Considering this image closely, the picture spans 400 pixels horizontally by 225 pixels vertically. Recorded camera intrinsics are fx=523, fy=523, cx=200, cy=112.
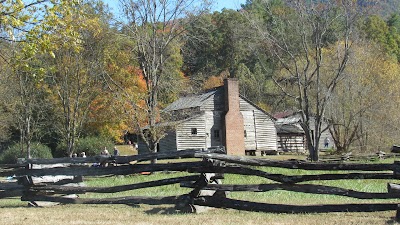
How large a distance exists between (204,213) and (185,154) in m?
1.46

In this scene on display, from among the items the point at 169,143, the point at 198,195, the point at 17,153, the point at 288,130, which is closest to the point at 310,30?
the point at 169,143

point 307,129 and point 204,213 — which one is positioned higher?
point 307,129

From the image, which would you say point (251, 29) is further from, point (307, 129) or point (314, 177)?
point (314, 177)

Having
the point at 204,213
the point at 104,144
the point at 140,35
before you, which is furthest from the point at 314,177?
the point at 104,144

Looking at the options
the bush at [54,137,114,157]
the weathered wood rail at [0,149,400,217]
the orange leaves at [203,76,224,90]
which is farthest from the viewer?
the orange leaves at [203,76,224,90]

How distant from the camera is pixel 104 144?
46562mm

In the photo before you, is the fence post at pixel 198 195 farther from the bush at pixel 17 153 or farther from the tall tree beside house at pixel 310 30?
the bush at pixel 17 153

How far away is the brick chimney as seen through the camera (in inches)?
1903

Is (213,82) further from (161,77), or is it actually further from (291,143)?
(161,77)

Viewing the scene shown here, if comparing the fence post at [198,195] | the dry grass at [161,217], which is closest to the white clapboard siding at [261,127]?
the dry grass at [161,217]

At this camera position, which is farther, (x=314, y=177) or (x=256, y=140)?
(x=256, y=140)

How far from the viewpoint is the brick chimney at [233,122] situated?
159ft

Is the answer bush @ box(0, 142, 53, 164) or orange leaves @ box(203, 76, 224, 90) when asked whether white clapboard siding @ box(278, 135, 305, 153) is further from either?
bush @ box(0, 142, 53, 164)

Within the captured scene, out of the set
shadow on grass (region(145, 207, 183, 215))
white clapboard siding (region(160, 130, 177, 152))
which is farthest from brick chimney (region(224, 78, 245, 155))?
shadow on grass (region(145, 207, 183, 215))
